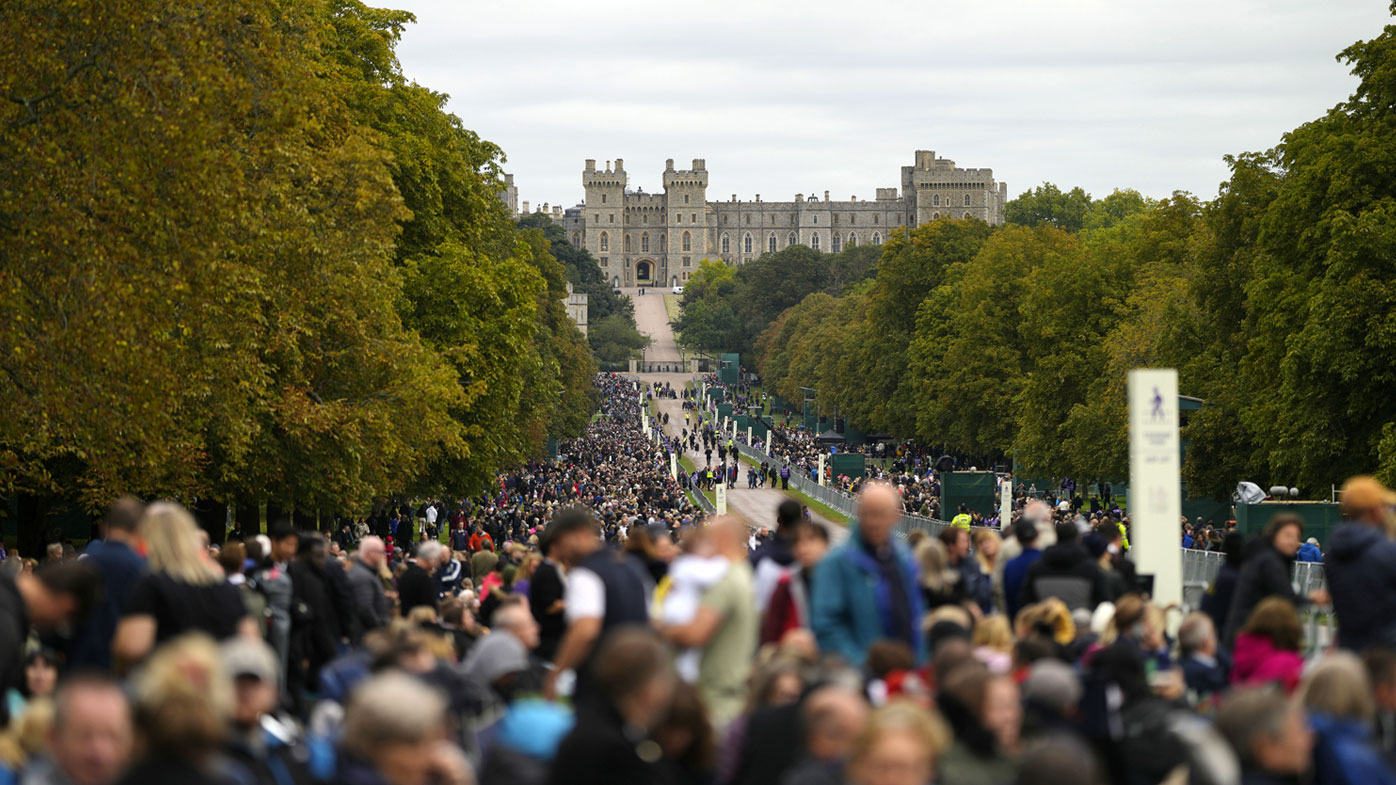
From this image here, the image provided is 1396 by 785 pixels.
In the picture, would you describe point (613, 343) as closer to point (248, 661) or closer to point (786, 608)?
point (786, 608)

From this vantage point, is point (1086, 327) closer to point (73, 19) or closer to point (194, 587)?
point (73, 19)

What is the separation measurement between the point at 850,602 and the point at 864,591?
4.1 inches

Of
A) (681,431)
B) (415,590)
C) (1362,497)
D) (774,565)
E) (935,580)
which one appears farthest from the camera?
(681,431)

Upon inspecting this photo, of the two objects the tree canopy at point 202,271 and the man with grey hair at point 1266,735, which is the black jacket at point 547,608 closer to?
the man with grey hair at point 1266,735

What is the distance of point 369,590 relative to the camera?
1269cm

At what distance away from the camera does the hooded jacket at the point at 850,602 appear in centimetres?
868

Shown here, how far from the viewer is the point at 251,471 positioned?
26.5 m

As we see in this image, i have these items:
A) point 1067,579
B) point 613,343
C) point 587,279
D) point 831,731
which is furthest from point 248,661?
point 587,279

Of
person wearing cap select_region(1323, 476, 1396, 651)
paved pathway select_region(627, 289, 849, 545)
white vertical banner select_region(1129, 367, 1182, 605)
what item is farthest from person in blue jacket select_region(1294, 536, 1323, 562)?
person wearing cap select_region(1323, 476, 1396, 651)

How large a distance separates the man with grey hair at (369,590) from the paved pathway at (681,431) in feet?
10.3

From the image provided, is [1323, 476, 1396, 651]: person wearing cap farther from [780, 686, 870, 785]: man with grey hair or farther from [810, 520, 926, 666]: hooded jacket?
[780, 686, 870, 785]: man with grey hair

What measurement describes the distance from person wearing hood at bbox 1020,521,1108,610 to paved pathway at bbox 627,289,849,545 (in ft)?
4.06

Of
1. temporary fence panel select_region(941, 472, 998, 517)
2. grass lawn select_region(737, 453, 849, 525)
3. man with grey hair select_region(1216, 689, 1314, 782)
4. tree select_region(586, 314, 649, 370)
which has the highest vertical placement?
tree select_region(586, 314, 649, 370)

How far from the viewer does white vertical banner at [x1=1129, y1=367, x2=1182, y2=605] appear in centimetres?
1304
